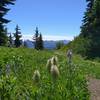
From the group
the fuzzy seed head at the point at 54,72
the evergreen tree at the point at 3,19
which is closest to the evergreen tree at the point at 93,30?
the evergreen tree at the point at 3,19

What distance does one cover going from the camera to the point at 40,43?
9188 cm

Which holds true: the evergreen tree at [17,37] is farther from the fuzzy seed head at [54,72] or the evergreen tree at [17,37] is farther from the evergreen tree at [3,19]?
the fuzzy seed head at [54,72]

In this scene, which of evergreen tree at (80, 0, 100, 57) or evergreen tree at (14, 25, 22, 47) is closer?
evergreen tree at (80, 0, 100, 57)

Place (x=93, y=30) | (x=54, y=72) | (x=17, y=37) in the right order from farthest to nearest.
Answer: (x=17, y=37)
(x=93, y=30)
(x=54, y=72)

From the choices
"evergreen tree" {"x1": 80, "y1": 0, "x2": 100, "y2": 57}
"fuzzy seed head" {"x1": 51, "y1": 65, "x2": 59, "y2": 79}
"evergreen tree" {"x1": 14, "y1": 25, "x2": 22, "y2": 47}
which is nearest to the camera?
"fuzzy seed head" {"x1": 51, "y1": 65, "x2": 59, "y2": 79}

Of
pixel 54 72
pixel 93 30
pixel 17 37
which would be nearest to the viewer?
pixel 54 72

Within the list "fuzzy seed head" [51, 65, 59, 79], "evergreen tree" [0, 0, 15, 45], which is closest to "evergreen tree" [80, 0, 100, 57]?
"evergreen tree" [0, 0, 15, 45]

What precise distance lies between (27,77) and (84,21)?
43.1 metres

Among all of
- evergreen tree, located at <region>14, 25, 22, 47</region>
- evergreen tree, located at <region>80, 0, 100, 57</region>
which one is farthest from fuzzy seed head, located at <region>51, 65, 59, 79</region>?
evergreen tree, located at <region>14, 25, 22, 47</region>

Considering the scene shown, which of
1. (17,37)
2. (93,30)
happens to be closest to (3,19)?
(93,30)

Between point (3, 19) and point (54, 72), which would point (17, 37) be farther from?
point (54, 72)

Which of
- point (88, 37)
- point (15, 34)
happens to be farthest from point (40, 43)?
point (88, 37)

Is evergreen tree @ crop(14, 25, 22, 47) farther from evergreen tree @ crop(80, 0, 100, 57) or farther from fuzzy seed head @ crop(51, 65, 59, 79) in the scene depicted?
fuzzy seed head @ crop(51, 65, 59, 79)

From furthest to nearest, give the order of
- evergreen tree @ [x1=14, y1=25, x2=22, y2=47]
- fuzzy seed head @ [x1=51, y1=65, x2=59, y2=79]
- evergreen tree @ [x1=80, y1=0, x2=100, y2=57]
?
Result: evergreen tree @ [x1=14, y1=25, x2=22, y2=47], evergreen tree @ [x1=80, y1=0, x2=100, y2=57], fuzzy seed head @ [x1=51, y1=65, x2=59, y2=79]
